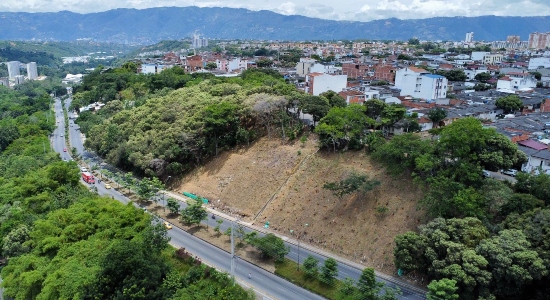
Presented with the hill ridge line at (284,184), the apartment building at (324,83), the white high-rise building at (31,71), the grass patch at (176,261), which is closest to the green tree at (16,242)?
the grass patch at (176,261)

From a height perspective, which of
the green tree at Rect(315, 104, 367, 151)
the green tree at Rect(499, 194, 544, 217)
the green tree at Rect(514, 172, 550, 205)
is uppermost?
the green tree at Rect(315, 104, 367, 151)

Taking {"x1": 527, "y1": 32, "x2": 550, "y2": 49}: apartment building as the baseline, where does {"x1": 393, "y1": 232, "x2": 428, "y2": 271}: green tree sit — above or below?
below

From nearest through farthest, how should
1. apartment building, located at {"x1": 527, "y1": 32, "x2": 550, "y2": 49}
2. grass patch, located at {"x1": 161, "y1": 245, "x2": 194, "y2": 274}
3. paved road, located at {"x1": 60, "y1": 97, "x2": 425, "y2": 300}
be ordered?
paved road, located at {"x1": 60, "y1": 97, "x2": 425, "y2": 300} < grass patch, located at {"x1": 161, "y1": 245, "x2": 194, "y2": 274} < apartment building, located at {"x1": 527, "y1": 32, "x2": 550, "y2": 49}

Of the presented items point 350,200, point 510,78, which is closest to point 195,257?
point 350,200

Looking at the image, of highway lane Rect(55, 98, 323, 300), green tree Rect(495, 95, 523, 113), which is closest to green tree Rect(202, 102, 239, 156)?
highway lane Rect(55, 98, 323, 300)

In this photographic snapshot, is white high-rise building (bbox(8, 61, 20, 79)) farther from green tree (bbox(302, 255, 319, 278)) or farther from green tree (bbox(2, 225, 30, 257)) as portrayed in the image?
green tree (bbox(302, 255, 319, 278))

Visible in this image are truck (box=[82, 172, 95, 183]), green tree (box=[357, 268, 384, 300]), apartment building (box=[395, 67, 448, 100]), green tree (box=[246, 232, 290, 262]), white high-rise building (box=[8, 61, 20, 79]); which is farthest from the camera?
white high-rise building (box=[8, 61, 20, 79])

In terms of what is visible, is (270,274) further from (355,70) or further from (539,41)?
(539,41)
